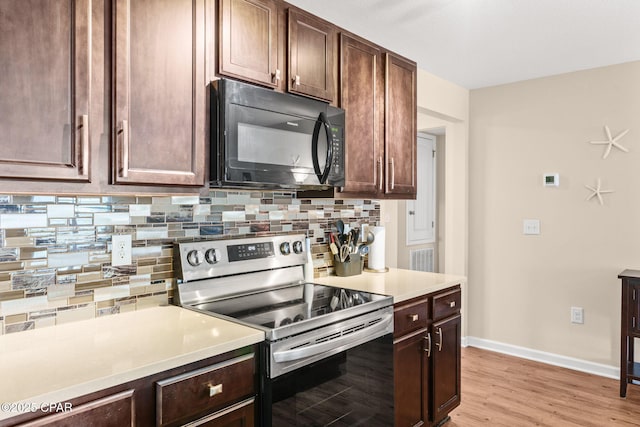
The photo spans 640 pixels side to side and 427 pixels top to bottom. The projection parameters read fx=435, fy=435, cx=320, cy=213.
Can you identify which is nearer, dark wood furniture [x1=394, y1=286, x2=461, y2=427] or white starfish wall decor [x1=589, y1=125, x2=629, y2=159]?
dark wood furniture [x1=394, y1=286, x2=461, y2=427]

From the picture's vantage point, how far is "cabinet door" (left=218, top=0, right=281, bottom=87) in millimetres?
1755

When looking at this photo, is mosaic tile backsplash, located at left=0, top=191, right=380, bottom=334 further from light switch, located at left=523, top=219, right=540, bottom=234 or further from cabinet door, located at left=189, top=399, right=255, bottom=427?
light switch, located at left=523, top=219, right=540, bottom=234

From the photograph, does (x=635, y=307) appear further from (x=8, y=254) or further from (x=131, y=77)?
(x=8, y=254)

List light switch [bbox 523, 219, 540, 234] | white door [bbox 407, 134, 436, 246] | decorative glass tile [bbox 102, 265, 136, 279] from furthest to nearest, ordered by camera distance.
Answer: white door [bbox 407, 134, 436, 246]
light switch [bbox 523, 219, 540, 234]
decorative glass tile [bbox 102, 265, 136, 279]

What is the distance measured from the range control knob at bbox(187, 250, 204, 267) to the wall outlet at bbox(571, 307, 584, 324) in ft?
10.2

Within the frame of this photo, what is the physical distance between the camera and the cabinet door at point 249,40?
1.75 metres

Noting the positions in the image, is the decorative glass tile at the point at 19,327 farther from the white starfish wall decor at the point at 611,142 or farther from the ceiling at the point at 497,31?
the white starfish wall decor at the point at 611,142

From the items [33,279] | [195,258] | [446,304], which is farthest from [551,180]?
[33,279]

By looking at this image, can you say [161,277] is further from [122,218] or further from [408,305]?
[408,305]

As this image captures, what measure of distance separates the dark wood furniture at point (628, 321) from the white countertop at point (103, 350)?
274 centimetres

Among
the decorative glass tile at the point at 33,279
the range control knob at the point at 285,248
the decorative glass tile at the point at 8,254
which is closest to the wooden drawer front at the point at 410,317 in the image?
the range control knob at the point at 285,248

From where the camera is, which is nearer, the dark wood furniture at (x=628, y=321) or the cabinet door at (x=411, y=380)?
the cabinet door at (x=411, y=380)

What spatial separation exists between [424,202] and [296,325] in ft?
12.5

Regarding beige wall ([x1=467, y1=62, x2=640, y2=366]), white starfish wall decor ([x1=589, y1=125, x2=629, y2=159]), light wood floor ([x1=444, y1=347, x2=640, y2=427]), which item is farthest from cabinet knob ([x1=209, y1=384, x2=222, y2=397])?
white starfish wall decor ([x1=589, y1=125, x2=629, y2=159])
